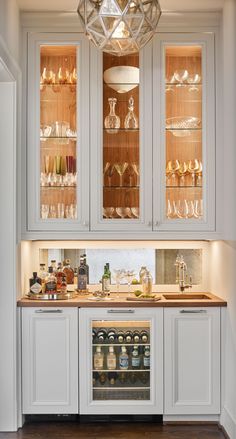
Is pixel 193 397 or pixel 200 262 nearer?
pixel 193 397

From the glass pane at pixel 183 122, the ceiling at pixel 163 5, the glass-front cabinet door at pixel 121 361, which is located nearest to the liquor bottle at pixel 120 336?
the glass-front cabinet door at pixel 121 361

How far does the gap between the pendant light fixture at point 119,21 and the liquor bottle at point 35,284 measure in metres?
1.91

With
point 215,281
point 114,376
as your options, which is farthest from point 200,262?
point 114,376

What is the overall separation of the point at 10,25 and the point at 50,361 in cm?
222

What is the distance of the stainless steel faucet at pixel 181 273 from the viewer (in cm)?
464

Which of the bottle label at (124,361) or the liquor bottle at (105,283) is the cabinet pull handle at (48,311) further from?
the bottle label at (124,361)

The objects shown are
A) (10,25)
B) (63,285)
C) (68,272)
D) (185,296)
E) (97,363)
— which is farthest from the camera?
(68,272)

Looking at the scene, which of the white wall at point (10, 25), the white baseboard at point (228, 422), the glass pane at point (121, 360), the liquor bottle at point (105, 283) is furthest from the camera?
the liquor bottle at point (105, 283)

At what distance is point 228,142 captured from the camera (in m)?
4.09

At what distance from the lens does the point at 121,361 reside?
14.1 feet

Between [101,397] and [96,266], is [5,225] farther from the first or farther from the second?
[101,397]

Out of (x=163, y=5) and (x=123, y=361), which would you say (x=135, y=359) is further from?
(x=163, y=5)

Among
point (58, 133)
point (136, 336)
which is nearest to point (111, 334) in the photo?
point (136, 336)

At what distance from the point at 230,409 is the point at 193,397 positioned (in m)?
0.29
